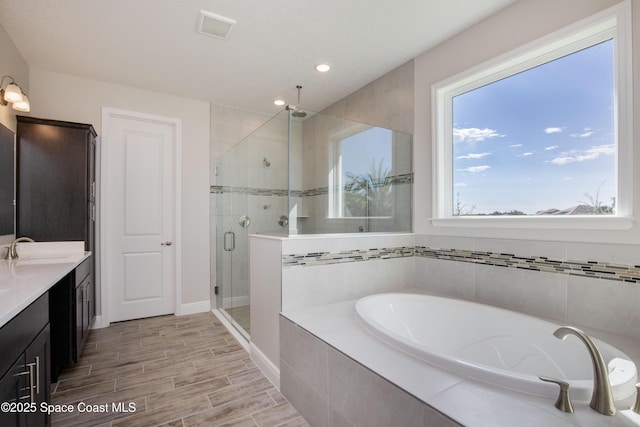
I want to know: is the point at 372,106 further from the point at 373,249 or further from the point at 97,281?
the point at 97,281

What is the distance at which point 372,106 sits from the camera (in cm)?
321

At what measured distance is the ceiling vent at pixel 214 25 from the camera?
213 cm

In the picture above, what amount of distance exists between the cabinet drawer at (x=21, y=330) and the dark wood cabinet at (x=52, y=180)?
155 centimetres

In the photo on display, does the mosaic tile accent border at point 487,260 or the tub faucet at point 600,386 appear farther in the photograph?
the mosaic tile accent border at point 487,260

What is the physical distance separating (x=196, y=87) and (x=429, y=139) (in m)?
2.44

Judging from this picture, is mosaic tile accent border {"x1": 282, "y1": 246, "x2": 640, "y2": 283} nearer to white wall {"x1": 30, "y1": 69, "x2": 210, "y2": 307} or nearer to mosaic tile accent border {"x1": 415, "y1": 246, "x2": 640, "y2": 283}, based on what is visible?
mosaic tile accent border {"x1": 415, "y1": 246, "x2": 640, "y2": 283}

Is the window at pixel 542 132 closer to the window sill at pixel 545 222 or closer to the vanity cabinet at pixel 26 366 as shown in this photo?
the window sill at pixel 545 222

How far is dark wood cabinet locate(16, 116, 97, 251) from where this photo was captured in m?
2.50

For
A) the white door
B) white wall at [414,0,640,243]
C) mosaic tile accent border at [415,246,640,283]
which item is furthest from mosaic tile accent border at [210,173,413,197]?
the white door

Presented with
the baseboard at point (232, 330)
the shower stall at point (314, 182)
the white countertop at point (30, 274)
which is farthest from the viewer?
the baseboard at point (232, 330)

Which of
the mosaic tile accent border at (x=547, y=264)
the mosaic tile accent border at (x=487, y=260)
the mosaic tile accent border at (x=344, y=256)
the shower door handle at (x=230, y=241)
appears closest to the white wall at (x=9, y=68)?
the shower door handle at (x=230, y=241)

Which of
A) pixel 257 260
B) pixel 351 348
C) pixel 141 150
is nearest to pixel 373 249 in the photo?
pixel 257 260

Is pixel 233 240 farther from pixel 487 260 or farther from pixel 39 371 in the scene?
pixel 487 260

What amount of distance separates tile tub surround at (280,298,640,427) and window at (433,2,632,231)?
818mm
